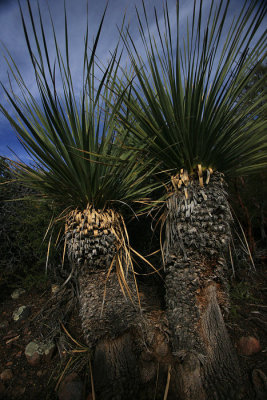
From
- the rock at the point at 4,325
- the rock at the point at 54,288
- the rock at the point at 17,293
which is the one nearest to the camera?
the rock at the point at 4,325

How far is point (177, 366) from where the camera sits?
1.83 meters

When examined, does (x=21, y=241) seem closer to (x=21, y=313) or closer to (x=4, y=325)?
(x=21, y=313)

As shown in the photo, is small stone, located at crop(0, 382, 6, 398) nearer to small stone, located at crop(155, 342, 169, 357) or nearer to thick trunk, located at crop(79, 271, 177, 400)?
thick trunk, located at crop(79, 271, 177, 400)

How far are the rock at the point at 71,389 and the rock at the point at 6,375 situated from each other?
1.64 ft

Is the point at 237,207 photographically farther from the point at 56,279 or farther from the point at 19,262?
the point at 19,262

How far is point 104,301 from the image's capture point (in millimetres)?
1928

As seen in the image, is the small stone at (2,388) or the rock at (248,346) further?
the rock at (248,346)

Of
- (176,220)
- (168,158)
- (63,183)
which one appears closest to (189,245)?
(176,220)

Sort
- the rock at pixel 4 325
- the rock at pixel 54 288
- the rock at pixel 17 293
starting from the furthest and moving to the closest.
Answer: the rock at pixel 17 293 → the rock at pixel 54 288 → the rock at pixel 4 325

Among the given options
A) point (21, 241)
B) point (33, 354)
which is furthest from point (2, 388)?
point (21, 241)

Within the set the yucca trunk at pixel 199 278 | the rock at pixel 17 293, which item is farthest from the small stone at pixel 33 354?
the yucca trunk at pixel 199 278

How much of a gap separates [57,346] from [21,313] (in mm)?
696

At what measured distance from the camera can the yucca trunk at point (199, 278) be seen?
1.80 m

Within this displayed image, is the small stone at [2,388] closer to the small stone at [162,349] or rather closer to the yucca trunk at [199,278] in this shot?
the small stone at [162,349]
